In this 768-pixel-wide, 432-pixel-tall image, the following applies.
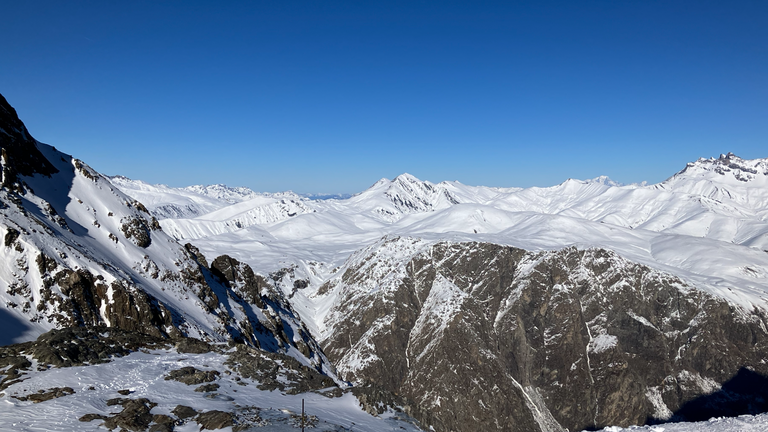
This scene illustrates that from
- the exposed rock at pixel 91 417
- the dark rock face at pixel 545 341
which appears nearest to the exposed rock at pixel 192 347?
the exposed rock at pixel 91 417

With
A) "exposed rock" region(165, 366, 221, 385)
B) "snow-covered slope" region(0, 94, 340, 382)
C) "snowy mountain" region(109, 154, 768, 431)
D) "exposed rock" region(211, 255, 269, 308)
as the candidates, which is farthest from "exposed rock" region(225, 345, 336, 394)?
"snowy mountain" region(109, 154, 768, 431)

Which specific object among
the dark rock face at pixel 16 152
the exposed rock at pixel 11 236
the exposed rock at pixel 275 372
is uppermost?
the dark rock face at pixel 16 152

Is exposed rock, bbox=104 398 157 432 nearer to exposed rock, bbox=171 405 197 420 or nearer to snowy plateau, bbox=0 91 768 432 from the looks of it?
snowy plateau, bbox=0 91 768 432

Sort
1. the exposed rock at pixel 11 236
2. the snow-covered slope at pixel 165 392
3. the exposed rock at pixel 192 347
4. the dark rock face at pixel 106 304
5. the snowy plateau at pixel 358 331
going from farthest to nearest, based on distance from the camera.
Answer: the dark rock face at pixel 106 304
the exposed rock at pixel 11 236
the exposed rock at pixel 192 347
the snowy plateau at pixel 358 331
the snow-covered slope at pixel 165 392

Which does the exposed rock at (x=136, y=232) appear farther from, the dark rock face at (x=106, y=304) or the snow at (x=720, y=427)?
the snow at (x=720, y=427)

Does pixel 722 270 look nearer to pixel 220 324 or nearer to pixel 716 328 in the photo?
pixel 716 328

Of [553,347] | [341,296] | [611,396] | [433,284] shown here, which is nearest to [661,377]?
[611,396]
